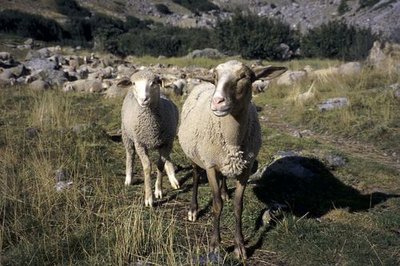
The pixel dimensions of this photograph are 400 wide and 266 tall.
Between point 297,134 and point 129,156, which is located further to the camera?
point 297,134

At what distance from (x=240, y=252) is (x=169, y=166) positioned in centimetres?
239

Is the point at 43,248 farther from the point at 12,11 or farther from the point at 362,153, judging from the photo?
the point at 12,11

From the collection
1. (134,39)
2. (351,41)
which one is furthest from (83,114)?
(134,39)

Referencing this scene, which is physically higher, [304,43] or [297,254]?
[297,254]

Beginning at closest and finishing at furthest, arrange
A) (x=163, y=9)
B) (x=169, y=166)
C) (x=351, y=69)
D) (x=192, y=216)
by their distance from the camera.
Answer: (x=192, y=216) → (x=169, y=166) → (x=351, y=69) → (x=163, y=9)

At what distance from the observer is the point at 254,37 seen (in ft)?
86.7

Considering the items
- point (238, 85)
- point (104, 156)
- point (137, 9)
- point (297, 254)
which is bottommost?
point (137, 9)

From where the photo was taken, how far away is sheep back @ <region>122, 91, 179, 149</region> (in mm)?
5992

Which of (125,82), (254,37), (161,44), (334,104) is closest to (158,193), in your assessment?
(125,82)

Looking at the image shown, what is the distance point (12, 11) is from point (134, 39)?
12441 millimetres

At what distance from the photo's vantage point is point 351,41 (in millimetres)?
24750

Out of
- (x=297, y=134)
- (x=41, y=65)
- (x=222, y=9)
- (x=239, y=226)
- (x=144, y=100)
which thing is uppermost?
(x=144, y=100)

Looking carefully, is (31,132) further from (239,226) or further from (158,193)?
(239,226)

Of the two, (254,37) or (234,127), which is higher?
(234,127)
